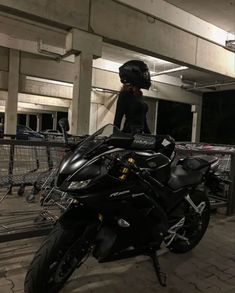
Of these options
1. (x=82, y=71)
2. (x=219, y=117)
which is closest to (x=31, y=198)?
(x=82, y=71)

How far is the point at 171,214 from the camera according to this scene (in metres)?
2.31

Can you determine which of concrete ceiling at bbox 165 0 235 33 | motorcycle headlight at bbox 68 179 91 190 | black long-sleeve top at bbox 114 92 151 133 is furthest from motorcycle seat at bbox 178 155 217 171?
concrete ceiling at bbox 165 0 235 33

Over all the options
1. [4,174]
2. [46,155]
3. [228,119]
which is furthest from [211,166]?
[228,119]

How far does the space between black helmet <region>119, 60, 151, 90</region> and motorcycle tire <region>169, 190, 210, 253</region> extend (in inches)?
42.5

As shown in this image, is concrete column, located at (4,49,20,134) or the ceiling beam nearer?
the ceiling beam

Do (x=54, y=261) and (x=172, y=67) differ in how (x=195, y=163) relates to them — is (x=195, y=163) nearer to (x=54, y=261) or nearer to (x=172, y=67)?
(x=54, y=261)

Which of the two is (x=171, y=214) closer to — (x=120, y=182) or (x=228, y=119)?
(x=120, y=182)

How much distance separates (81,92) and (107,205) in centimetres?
407

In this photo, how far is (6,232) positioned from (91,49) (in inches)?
156

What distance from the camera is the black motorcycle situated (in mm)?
1673

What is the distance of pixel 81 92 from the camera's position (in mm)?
5520

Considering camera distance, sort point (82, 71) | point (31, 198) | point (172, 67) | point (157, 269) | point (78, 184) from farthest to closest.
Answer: point (172, 67), point (82, 71), point (31, 198), point (157, 269), point (78, 184)

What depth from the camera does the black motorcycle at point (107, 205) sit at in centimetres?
167

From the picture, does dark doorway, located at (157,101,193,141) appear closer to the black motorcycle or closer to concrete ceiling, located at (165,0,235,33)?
A: concrete ceiling, located at (165,0,235,33)
